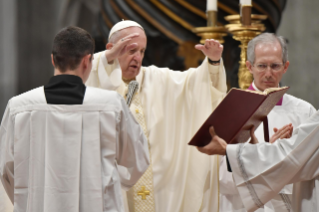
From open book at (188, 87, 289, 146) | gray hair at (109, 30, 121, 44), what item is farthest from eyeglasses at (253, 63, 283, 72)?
gray hair at (109, 30, 121, 44)

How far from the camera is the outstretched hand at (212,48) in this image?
3.42 m

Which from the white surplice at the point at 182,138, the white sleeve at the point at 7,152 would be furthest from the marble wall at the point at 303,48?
the white sleeve at the point at 7,152

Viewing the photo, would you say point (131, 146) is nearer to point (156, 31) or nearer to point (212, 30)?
point (212, 30)

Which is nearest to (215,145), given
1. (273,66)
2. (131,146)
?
(131,146)

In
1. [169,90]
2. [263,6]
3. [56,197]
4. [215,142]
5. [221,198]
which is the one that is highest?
[263,6]

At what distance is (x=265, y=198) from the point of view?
9.41ft

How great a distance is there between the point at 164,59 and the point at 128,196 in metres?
1.80

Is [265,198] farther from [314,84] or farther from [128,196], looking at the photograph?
[314,84]

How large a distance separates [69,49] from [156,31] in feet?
8.10

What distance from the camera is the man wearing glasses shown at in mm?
3590

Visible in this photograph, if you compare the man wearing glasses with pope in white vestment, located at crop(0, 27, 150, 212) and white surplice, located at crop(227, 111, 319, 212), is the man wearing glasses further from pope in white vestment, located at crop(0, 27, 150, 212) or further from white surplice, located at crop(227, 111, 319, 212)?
pope in white vestment, located at crop(0, 27, 150, 212)

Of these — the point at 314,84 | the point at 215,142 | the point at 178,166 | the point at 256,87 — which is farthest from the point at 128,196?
the point at 314,84

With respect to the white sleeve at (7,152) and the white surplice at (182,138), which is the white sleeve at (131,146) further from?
the white surplice at (182,138)

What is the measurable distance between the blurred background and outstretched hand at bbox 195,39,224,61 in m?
1.25
